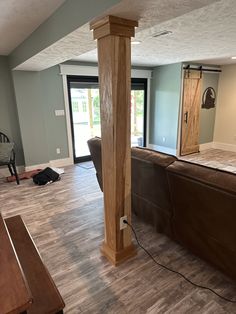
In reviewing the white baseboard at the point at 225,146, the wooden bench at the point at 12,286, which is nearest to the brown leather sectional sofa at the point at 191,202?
the wooden bench at the point at 12,286

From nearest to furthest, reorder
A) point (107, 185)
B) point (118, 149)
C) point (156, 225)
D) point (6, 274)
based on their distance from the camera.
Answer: point (6, 274)
point (118, 149)
point (107, 185)
point (156, 225)

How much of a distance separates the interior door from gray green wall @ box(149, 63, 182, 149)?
19 centimetres

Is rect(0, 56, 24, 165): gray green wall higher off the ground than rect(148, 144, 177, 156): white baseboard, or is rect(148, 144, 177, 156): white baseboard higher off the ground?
rect(0, 56, 24, 165): gray green wall

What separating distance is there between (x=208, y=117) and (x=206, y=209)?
493 centimetres

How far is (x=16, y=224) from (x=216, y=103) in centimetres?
590

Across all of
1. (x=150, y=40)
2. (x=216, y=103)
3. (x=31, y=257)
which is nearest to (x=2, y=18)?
(x=150, y=40)

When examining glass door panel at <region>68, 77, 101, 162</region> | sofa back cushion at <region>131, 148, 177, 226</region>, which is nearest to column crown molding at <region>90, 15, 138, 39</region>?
sofa back cushion at <region>131, 148, 177, 226</region>

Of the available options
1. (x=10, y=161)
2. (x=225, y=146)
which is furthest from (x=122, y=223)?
(x=225, y=146)

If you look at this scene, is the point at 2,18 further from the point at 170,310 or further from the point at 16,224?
the point at 170,310

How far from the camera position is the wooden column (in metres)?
1.47

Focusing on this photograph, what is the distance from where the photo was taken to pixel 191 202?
5.50 ft

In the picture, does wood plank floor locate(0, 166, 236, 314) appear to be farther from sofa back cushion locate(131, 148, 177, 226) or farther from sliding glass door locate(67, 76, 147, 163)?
sliding glass door locate(67, 76, 147, 163)

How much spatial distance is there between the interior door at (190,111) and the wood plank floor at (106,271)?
11.1 feet

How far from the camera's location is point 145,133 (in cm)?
614
